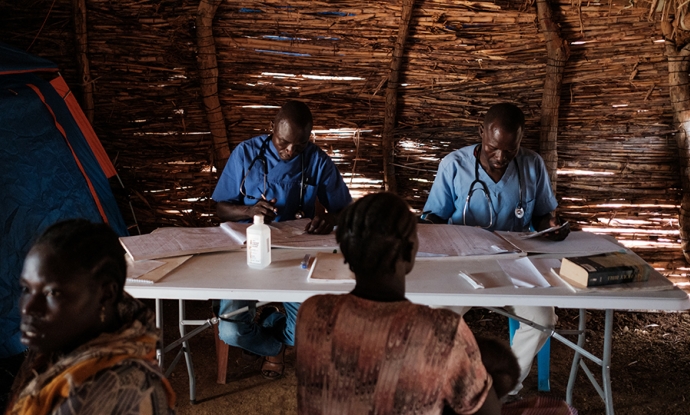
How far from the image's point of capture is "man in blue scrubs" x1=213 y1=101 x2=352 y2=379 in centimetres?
297

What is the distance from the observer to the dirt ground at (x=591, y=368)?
10.3 ft

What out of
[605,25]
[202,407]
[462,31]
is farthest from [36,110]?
[605,25]

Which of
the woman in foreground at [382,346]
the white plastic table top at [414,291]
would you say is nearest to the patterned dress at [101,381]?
the woman in foreground at [382,346]

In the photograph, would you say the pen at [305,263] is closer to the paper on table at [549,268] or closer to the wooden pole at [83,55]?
the paper on table at [549,268]

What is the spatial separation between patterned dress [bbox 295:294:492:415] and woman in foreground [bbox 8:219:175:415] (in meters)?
0.38

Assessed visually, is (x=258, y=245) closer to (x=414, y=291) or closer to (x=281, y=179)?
(x=414, y=291)

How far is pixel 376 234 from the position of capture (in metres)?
1.51

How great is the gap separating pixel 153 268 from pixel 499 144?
176cm

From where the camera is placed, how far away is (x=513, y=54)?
416 cm

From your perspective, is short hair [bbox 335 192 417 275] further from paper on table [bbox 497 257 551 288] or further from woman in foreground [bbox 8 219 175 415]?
paper on table [bbox 497 257 551 288]

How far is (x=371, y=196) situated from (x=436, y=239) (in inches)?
49.0

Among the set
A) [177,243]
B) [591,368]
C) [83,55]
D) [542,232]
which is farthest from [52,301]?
[83,55]

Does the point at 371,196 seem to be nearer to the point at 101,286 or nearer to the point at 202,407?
the point at 101,286

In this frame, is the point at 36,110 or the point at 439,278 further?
the point at 36,110
